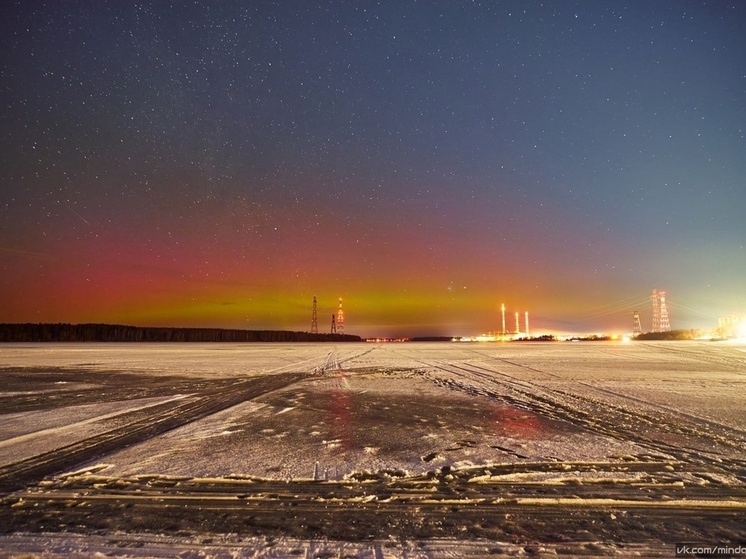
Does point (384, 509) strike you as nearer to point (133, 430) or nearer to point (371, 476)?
point (371, 476)

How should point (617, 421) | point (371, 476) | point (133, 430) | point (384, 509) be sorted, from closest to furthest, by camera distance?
point (384, 509)
point (371, 476)
point (133, 430)
point (617, 421)

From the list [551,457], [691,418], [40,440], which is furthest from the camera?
[691,418]

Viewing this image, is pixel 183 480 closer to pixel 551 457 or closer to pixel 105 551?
pixel 105 551

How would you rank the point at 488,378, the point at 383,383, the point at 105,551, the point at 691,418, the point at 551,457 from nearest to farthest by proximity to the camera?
the point at 105,551 → the point at 551,457 → the point at 691,418 → the point at 383,383 → the point at 488,378

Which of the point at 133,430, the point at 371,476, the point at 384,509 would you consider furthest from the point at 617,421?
the point at 133,430

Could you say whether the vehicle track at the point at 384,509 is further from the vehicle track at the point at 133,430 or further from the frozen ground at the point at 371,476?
the vehicle track at the point at 133,430

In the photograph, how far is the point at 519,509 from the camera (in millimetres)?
2613

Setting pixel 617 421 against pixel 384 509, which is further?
pixel 617 421

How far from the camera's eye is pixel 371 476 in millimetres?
3205

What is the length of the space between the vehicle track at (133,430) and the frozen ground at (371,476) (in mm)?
28

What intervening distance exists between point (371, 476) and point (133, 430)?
309 cm

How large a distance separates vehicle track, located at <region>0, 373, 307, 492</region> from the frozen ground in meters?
0.03

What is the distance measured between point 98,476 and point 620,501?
3816 millimetres

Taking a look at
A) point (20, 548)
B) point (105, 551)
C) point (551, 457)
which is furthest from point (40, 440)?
point (551, 457)
